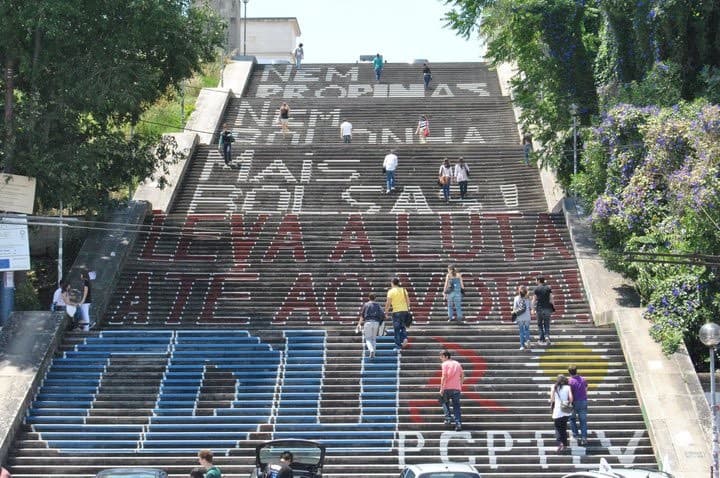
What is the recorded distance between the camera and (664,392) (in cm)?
2505

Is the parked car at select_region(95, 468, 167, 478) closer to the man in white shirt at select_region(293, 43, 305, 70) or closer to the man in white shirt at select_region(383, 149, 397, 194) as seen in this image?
the man in white shirt at select_region(383, 149, 397, 194)

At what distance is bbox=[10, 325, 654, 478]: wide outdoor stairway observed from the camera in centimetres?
2428

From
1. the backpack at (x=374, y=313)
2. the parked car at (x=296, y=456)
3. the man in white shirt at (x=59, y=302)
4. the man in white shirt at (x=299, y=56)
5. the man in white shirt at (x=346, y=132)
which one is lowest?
the man in white shirt at (x=299, y=56)

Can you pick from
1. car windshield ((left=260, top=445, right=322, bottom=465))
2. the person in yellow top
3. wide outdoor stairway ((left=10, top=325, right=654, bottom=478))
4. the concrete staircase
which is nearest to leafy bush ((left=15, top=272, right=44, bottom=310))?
the concrete staircase

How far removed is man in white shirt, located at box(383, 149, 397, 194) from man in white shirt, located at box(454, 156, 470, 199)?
1851 mm

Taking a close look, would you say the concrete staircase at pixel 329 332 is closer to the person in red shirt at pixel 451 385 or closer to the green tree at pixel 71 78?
the person in red shirt at pixel 451 385

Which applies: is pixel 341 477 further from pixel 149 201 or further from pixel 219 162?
pixel 219 162

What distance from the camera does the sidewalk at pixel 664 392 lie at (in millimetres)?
23391

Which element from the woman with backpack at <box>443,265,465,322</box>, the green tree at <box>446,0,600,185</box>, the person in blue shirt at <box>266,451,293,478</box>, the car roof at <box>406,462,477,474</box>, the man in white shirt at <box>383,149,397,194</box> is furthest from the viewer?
the man in white shirt at <box>383,149,397,194</box>

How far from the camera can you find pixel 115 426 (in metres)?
25.5

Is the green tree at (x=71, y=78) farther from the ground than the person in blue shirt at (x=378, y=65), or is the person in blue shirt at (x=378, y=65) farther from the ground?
the green tree at (x=71, y=78)

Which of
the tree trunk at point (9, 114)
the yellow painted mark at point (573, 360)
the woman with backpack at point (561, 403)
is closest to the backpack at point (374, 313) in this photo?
the yellow painted mark at point (573, 360)

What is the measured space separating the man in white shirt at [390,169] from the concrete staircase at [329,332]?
0.48 m

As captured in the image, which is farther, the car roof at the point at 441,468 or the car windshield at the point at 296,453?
the car windshield at the point at 296,453
